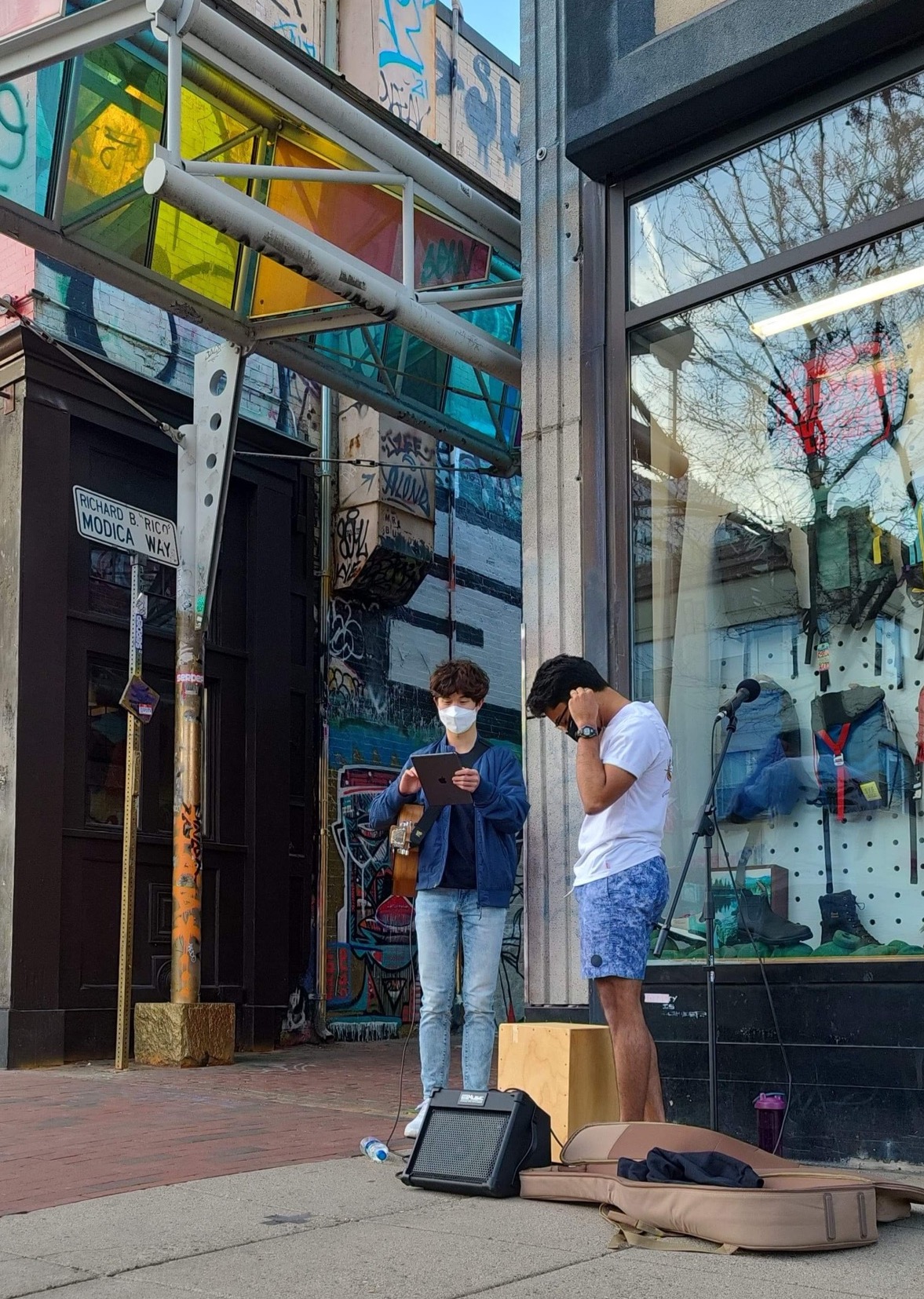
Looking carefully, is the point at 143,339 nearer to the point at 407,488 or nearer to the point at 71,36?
the point at 407,488

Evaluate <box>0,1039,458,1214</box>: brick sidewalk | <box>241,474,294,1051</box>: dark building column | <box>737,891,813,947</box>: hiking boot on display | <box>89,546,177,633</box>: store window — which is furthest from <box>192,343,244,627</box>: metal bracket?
<box>737,891,813,947</box>: hiking boot on display

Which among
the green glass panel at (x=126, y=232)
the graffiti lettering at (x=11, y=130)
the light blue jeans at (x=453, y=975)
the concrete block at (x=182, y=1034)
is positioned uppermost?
the graffiti lettering at (x=11, y=130)

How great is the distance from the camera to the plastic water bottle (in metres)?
5.26

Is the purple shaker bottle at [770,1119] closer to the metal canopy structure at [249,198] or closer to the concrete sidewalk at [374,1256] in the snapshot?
the concrete sidewalk at [374,1256]

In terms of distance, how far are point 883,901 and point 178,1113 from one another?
11.2 feet

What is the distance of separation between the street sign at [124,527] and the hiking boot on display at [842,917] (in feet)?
15.7

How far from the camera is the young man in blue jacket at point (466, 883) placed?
5.69 meters

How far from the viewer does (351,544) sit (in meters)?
12.8

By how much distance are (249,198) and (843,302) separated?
291 cm

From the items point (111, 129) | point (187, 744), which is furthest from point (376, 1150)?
point (111, 129)

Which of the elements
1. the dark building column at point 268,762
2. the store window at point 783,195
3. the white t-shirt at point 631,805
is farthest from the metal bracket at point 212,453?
the white t-shirt at point 631,805

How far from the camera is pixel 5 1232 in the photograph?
13.3 feet

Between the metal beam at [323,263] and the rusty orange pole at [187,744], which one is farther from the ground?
the metal beam at [323,263]

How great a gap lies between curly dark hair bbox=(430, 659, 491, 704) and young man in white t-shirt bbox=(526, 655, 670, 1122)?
75 centimetres
